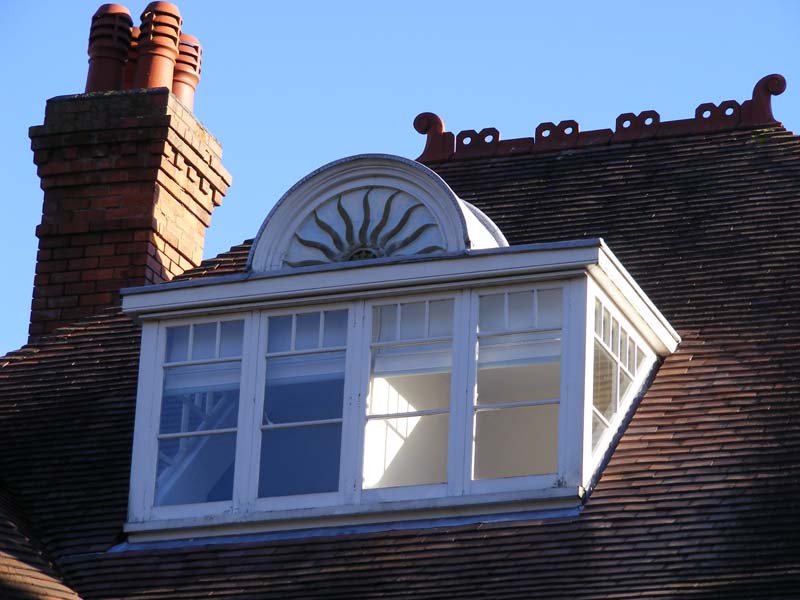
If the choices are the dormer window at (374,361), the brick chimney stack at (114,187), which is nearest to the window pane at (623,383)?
the dormer window at (374,361)

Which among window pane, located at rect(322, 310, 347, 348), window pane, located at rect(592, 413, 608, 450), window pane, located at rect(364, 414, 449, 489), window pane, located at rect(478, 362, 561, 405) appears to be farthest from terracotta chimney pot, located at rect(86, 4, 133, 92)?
window pane, located at rect(592, 413, 608, 450)

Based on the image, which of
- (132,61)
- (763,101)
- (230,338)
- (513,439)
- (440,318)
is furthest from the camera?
(132,61)

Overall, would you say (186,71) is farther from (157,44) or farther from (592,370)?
(592,370)

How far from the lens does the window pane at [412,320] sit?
11.7 metres

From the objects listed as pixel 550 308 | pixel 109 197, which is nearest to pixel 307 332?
pixel 550 308

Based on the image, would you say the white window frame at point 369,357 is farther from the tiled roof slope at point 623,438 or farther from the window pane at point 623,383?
the tiled roof slope at point 623,438

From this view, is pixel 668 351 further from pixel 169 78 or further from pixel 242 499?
pixel 169 78

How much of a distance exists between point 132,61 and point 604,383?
239 inches

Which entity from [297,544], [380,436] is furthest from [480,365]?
[297,544]

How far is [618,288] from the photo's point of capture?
1172 cm

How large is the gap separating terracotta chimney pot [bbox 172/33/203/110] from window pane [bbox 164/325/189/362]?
143 inches

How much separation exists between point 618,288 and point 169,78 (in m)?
5.38

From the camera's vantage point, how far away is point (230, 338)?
12.3 m

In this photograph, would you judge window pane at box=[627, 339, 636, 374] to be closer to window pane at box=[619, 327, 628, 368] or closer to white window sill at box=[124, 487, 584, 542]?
window pane at box=[619, 327, 628, 368]
